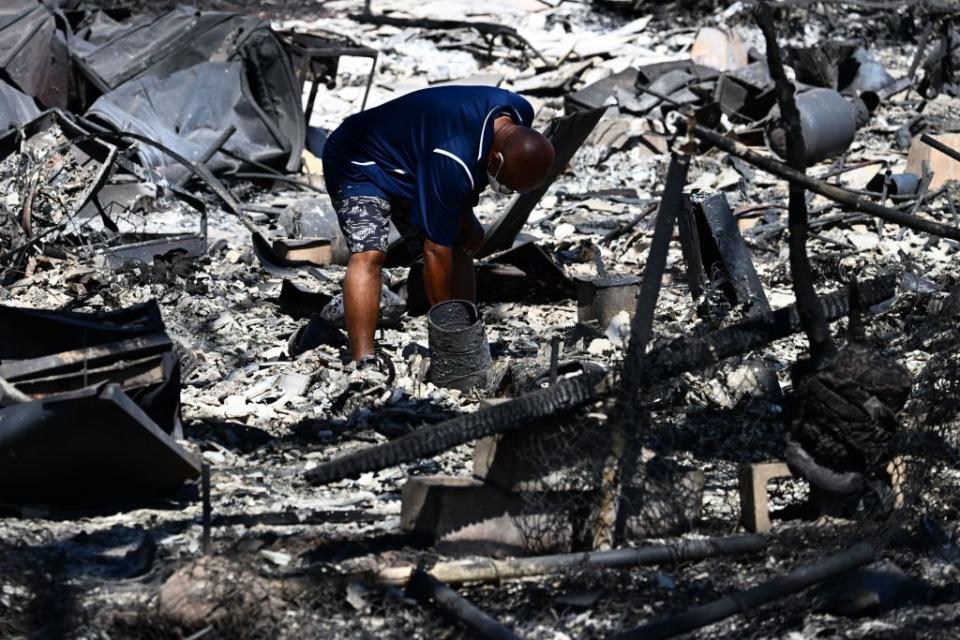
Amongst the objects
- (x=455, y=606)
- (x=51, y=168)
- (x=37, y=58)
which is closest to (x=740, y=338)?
(x=455, y=606)

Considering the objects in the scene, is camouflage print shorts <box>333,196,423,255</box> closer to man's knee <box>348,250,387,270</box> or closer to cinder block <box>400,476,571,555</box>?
man's knee <box>348,250,387,270</box>

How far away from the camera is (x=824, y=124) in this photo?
11.7m

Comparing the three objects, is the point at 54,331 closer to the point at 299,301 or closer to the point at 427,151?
the point at 427,151

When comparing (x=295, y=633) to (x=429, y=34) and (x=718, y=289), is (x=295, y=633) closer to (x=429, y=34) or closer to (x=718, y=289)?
(x=718, y=289)

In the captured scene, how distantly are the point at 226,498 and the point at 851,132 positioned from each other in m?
8.74

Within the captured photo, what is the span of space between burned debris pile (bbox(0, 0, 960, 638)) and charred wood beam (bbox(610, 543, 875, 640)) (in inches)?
0.4

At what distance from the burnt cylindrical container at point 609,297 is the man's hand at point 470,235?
0.93 meters

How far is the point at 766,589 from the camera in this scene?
12.0ft

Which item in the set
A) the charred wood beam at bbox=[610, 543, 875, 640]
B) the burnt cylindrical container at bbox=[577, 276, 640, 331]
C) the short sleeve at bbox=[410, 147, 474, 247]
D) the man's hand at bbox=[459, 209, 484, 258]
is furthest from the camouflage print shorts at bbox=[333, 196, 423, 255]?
the charred wood beam at bbox=[610, 543, 875, 640]

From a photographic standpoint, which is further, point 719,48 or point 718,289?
point 719,48

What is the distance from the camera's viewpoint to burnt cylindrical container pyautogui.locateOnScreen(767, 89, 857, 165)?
456 inches

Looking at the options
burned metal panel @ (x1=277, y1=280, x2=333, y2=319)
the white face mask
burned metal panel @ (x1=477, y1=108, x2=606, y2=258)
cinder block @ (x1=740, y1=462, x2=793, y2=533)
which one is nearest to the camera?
cinder block @ (x1=740, y1=462, x2=793, y2=533)

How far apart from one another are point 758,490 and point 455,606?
123 cm

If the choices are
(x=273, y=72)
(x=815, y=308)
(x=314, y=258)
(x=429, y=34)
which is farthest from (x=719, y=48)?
(x=815, y=308)
